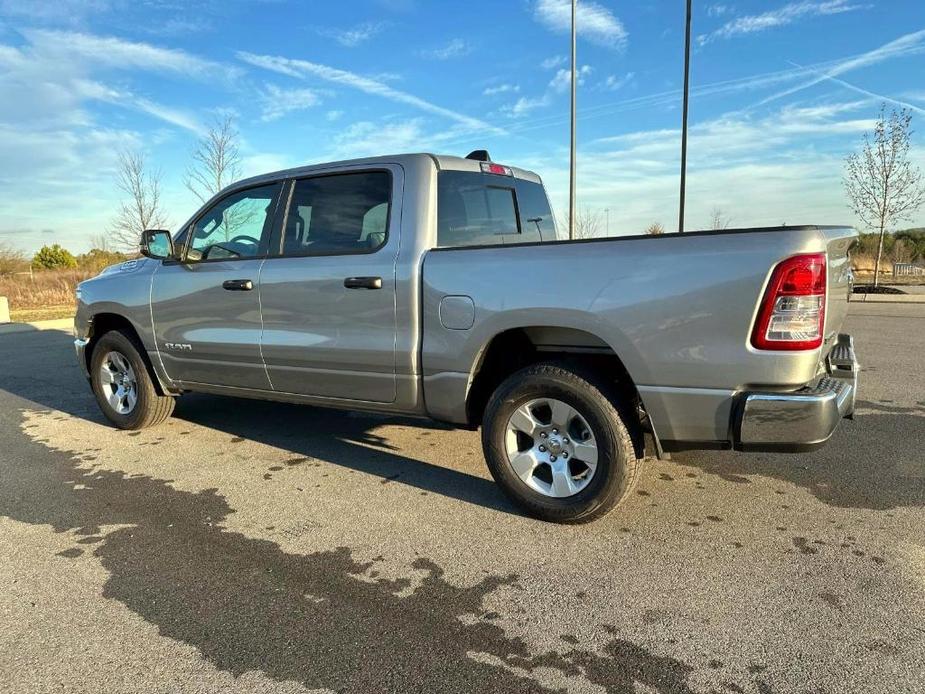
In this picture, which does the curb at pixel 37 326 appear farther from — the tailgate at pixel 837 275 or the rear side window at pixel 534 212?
the tailgate at pixel 837 275

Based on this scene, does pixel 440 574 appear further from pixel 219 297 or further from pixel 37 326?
pixel 37 326

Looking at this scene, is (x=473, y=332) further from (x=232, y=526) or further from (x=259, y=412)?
(x=259, y=412)

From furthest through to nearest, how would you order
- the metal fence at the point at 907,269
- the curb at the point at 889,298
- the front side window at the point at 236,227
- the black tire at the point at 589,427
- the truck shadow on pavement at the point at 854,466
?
the metal fence at the point at 907,269 < the curb at the point at 889,298 < the front side window at the point at 236,227 < the truck shadow on pavement at the point at 854,466 < the black tire at the point at 589,427

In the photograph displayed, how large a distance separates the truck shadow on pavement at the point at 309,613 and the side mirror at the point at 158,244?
1955 millimetres

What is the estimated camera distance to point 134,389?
17.6ft

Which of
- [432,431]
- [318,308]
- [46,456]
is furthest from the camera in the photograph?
[432,431]

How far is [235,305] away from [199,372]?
744mm

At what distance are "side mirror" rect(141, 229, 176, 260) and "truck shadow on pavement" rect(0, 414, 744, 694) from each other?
1955mm

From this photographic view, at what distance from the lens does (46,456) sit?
189 inches

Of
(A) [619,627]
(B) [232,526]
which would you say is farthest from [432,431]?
(A) [619,627]

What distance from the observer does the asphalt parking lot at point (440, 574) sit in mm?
2270

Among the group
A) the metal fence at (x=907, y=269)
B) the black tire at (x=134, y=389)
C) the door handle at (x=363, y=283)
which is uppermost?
the door handle at (x=363, y=283)

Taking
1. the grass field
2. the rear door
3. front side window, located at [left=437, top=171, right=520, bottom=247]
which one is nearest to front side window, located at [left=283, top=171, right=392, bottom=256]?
the rear door

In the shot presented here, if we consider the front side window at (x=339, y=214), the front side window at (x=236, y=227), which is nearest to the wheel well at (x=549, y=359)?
the front side window at (x=339, y=214)
